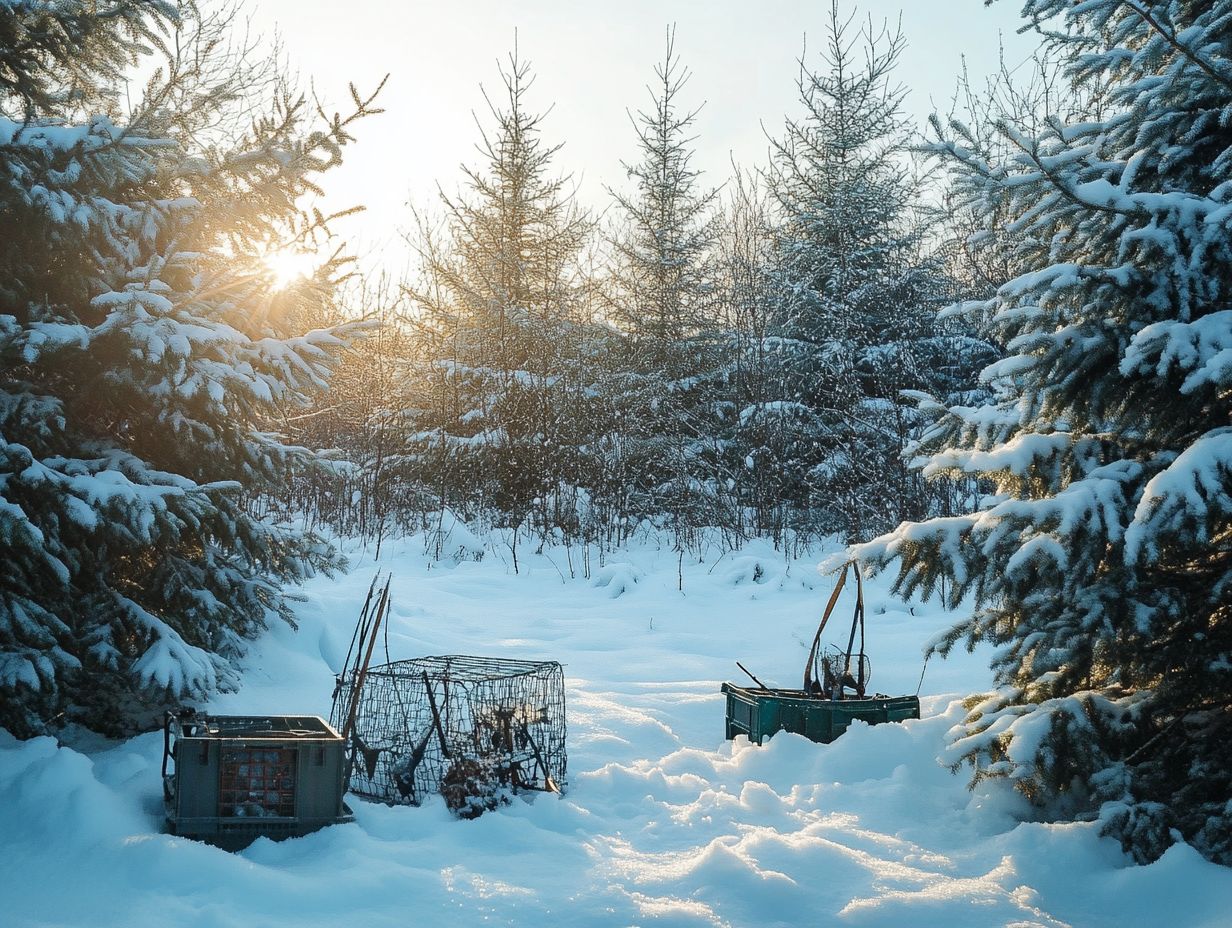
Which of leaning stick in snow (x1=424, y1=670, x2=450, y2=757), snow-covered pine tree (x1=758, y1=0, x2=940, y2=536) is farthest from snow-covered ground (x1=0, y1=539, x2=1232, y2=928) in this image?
snow-covered pine tree (x1=758, y1=0, x2=940, y2=536)

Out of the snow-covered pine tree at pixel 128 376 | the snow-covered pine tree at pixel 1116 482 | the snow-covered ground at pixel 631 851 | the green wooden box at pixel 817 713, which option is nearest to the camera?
the snow-covered ground at pixel 631 851

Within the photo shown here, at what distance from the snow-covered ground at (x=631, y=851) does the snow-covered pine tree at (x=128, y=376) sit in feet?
1.69

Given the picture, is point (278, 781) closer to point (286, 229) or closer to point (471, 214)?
point (286, 229)

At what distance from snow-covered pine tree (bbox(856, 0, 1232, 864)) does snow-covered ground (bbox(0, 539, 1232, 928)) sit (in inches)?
13.5

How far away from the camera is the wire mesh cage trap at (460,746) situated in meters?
4.26

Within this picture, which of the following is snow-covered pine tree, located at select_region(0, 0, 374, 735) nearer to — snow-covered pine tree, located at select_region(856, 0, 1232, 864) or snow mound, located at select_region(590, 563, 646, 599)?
snow-covered pine tree, located at select_region(856, 0, 1232, 864)

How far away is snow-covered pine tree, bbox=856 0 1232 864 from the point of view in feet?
11.6

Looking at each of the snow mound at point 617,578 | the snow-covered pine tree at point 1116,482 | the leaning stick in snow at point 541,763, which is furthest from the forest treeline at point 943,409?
the snow mound at point 617,578

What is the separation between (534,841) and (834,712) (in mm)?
2015

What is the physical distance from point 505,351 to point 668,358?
3039 millimetres

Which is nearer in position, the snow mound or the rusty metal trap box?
the rusty metal trap box

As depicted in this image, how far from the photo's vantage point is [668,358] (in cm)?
1703

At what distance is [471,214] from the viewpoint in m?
17.0

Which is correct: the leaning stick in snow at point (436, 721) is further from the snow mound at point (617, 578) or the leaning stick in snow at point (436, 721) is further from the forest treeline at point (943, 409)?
the snow mound at point (617, 578)
